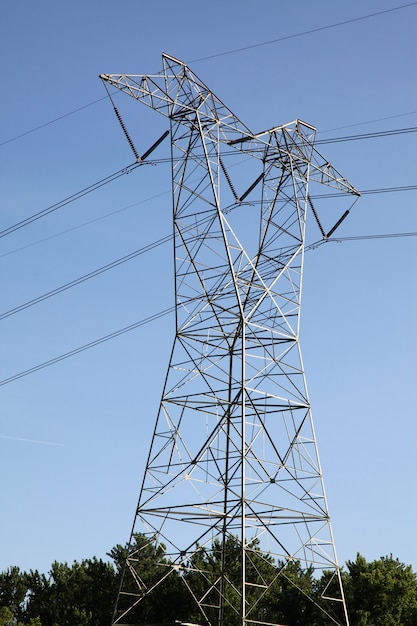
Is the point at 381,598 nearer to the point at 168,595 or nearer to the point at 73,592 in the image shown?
the point at 168,595

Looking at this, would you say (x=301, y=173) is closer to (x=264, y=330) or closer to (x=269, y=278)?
(x=269, y=278)

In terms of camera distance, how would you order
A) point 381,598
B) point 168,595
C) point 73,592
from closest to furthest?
point 381,598, point 168,595, point 73,592

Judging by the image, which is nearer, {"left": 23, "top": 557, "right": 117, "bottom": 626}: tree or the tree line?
the tree line

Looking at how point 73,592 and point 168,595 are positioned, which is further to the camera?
point 73,592

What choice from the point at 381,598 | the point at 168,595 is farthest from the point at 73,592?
the point at 381,598

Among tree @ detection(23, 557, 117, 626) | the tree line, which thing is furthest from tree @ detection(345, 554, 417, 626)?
tree @ detection(23, 557, 117, 626)

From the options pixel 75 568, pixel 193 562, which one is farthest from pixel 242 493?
pixel 75 568

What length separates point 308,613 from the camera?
53312 millimetres

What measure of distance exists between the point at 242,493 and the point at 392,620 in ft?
90.9

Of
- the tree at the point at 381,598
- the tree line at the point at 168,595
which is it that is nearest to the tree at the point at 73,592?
the tree line at the point at 168,595

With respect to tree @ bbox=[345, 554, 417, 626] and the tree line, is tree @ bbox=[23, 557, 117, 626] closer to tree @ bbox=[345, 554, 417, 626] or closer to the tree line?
the tree line

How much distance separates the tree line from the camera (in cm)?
5347

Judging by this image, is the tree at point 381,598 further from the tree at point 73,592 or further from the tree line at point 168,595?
the tree at point 73,592

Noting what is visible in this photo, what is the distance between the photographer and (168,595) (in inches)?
2432
